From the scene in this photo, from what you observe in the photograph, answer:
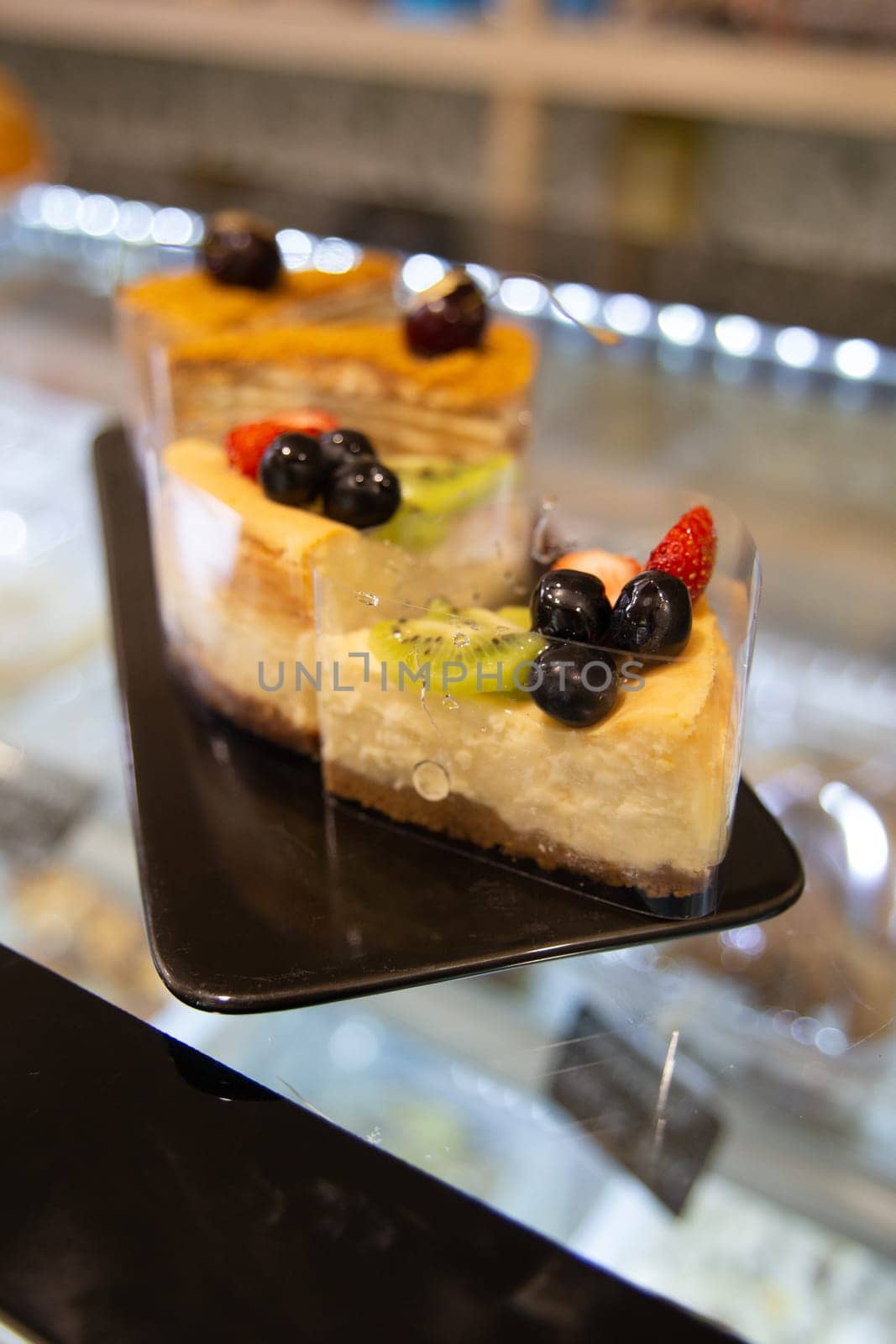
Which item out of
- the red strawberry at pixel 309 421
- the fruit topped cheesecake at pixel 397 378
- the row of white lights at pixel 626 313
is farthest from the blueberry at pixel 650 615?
the row of white lights at pixel 626 313

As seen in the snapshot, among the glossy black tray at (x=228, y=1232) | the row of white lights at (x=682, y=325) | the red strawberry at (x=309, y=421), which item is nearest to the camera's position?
the glossy black tray at (x=228, y=1232)

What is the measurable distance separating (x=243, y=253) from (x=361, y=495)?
806mm

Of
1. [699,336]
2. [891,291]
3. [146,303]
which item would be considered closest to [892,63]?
[891,291]

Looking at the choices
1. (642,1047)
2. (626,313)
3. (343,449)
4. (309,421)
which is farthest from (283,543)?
(626,313)

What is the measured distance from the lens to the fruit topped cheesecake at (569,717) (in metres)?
0.79

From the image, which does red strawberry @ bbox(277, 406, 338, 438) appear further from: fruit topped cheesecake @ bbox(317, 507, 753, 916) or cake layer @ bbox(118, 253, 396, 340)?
cake layer @ bbox(118, 253, 396, 340)

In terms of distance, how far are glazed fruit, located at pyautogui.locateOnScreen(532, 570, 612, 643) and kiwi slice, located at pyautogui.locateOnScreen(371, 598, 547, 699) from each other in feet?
0.05

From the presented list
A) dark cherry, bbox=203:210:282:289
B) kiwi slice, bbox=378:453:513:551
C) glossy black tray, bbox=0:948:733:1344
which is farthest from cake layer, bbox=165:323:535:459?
glossy black tray, bbox=0:948:733:1344

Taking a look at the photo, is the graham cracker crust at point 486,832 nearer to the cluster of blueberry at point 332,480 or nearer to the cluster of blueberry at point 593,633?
the cluster of blueberry at point 593,633

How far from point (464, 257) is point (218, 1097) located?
1661mm

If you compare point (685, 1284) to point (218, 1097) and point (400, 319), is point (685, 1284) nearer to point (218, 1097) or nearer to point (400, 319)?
point (218, 1097)

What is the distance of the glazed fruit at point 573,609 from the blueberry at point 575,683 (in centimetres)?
2

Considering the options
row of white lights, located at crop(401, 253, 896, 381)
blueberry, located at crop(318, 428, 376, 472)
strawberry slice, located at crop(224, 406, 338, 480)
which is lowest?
row of white lights, located at crop(401, 253, 896, 381)

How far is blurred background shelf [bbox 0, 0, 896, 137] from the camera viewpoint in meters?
2.17
